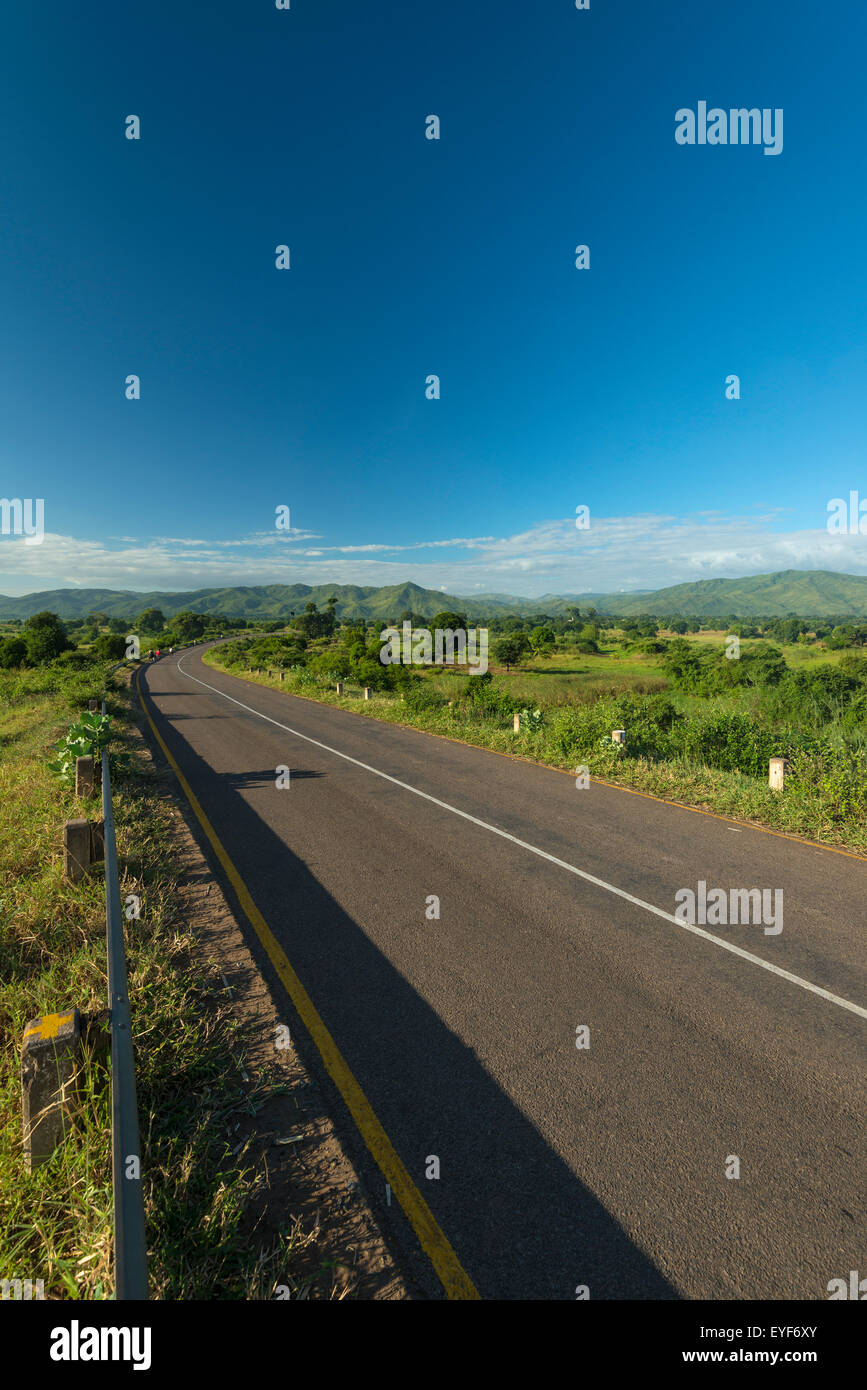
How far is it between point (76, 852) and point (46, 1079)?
389cm

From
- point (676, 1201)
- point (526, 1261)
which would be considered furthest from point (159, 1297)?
point (676, 1201)

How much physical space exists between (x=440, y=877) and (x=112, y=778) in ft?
22.6

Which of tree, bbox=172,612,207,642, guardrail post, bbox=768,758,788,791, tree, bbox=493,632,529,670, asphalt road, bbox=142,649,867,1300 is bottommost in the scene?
asphalt road, bbox=142,649,867,1300

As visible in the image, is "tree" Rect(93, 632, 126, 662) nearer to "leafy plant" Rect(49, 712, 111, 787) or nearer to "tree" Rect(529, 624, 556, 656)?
"tree" Rect(529, 624, 556, 656)

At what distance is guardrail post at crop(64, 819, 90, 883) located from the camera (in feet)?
20.3

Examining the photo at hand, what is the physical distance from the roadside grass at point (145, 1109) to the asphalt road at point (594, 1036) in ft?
2.26

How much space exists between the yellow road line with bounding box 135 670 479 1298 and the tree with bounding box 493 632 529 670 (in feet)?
246

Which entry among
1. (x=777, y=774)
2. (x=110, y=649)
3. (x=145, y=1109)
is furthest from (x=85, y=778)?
(x=110, y=649)

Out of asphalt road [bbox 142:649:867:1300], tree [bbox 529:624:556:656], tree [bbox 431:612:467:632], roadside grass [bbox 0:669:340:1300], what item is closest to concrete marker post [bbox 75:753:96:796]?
roadside grass [bbox 0:669:340:1300]

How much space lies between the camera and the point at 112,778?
10.6 m

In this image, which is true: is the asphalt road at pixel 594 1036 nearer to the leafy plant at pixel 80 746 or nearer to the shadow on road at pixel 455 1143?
the shadow on road at pixel 455 1143

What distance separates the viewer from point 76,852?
623 centimetres

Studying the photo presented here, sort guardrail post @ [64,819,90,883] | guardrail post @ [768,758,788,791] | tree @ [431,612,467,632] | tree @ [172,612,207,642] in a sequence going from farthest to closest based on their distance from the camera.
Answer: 1. tree @ [172,612,207,642]
2. tree @ [431,612,467,632]
3. guardrail post @ [768,758,788,791]
4. guardrail post @ [64,819,90,883]
